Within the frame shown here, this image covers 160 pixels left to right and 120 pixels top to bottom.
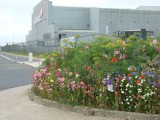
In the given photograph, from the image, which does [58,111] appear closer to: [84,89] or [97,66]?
[84,89]

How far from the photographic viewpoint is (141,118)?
6680 mm

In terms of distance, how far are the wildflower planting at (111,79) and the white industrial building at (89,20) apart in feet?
208

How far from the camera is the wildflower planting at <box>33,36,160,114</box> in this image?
23.3ft

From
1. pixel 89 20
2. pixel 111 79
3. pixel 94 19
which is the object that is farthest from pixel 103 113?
pixel 89 20

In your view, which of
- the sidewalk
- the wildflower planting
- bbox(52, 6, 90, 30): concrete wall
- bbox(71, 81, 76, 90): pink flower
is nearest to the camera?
the wildflower planting

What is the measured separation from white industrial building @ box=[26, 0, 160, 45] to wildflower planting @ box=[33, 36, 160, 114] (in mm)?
63269

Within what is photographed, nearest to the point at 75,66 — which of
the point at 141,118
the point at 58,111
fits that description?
the point at 58,111

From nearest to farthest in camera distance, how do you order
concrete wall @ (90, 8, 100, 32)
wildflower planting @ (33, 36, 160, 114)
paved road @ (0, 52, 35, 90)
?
wildflower planting @ (33, 36, 160, 114)
paved road @ (0, 52, 35, 90)
concrete wall @ (90, 8, 100, 32)

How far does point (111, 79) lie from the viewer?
7.53 m

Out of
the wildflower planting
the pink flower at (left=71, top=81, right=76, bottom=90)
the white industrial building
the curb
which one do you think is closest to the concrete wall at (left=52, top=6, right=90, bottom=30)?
the white industrial building

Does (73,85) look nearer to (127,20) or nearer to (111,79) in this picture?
(111,79)

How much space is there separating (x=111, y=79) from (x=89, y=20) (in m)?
75.2

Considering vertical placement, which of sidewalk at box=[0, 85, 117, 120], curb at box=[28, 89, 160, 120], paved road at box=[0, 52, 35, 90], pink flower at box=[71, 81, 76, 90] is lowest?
paved road at box=[0, 52, 35, 90]

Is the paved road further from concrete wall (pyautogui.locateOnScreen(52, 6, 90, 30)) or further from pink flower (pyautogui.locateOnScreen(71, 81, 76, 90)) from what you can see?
concrete wall (pyautogui.locateOnScreen(52, 6, 90, 30))
